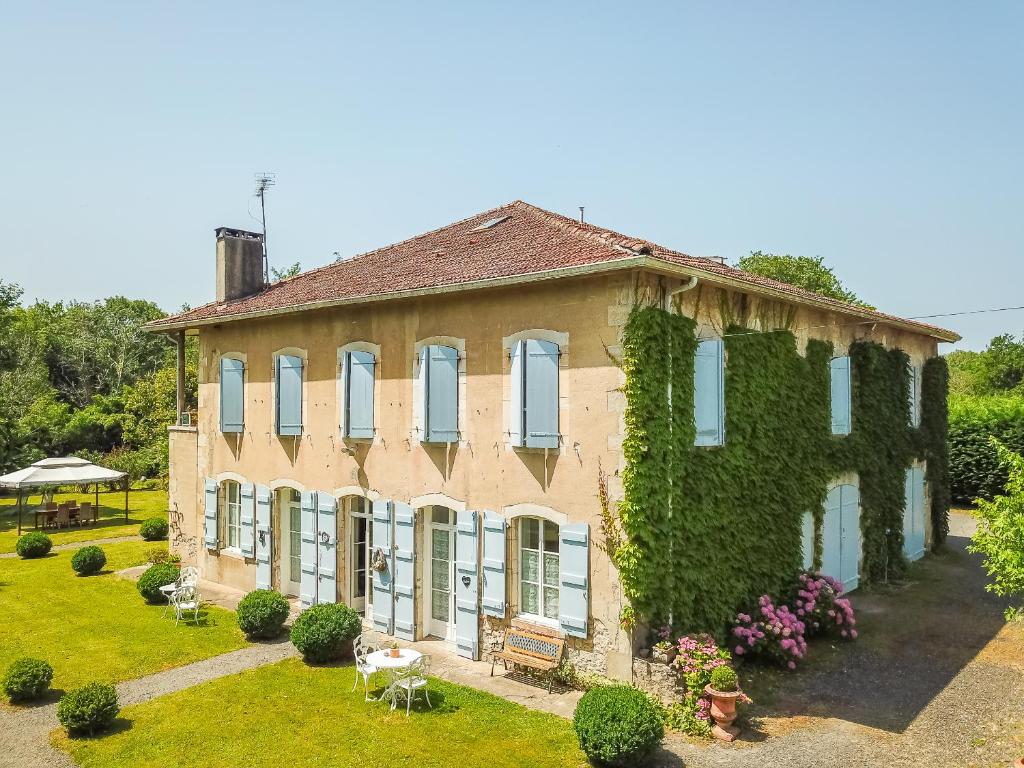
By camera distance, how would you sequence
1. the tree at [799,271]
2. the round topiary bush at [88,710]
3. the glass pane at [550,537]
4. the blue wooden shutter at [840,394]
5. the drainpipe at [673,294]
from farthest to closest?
the tree at [799,271] < the blue wooden shutter at [840,394] < the glass pane at [550,537] < the drainpipe at [673,294] < the round topiary bush at [88,710]

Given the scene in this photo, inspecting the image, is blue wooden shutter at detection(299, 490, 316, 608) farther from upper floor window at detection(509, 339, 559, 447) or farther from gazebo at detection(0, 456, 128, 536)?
gazebo at detection(0, 456, 128, 536)

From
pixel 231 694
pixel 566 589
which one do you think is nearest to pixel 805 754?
pixel 566 589

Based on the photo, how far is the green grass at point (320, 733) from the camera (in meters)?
8.14

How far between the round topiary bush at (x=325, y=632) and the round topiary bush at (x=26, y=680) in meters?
3.35

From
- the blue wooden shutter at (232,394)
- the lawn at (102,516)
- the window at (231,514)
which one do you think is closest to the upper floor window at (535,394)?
the blue wooden shutter at (232,394)

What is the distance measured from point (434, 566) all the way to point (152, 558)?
9.24 metres

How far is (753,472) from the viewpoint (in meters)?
11.5

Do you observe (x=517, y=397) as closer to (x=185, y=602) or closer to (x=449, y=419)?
(x=449, y=419)

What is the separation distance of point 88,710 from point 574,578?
20.4ft

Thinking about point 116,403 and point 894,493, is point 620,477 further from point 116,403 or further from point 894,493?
point 116,403

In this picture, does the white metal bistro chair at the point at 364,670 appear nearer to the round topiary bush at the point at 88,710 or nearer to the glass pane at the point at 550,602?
the glass pane at the point at 550,602

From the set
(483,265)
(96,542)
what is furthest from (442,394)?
(96,542)

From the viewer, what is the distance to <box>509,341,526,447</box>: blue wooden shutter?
1046cm

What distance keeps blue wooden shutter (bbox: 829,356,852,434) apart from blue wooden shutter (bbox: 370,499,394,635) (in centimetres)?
877
